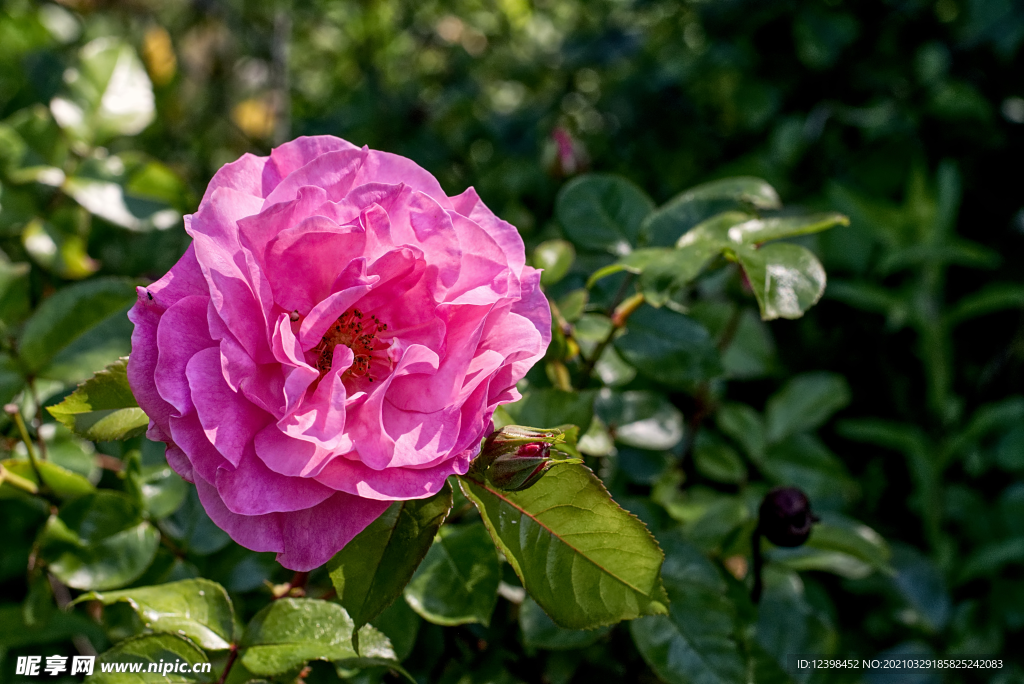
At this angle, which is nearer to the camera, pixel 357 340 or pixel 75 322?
pixel 357 340

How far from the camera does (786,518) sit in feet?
3.05

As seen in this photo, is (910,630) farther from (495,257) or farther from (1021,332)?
(495,257)

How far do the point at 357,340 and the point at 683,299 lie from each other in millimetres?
832

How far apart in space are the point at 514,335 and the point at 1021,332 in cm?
154

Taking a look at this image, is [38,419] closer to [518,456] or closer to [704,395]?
[518,456]

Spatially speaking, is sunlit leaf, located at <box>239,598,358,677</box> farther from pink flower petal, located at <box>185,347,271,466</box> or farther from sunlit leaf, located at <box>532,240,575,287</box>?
sunlit leaf, located at <box>532,240,575,287</box>

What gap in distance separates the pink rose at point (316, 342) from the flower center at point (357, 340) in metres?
0.03

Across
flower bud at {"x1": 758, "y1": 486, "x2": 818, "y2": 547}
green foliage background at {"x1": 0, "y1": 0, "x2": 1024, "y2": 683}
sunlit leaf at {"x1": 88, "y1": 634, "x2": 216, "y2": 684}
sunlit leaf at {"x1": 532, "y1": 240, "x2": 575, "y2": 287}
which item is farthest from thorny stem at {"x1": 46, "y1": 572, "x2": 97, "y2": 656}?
flower bud at {"x1": 758, "y1": 486, "x2": 818, "y2": 547}

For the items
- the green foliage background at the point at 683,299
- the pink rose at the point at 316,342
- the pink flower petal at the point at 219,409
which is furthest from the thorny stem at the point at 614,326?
the pink flower petal at the point at 219,409

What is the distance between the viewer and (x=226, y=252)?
606mm

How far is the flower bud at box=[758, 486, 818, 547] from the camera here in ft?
3.06

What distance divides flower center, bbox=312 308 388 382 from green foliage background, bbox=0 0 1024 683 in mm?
186

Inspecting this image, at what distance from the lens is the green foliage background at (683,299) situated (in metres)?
0.94

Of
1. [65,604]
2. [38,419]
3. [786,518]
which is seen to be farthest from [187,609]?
[786,518]
